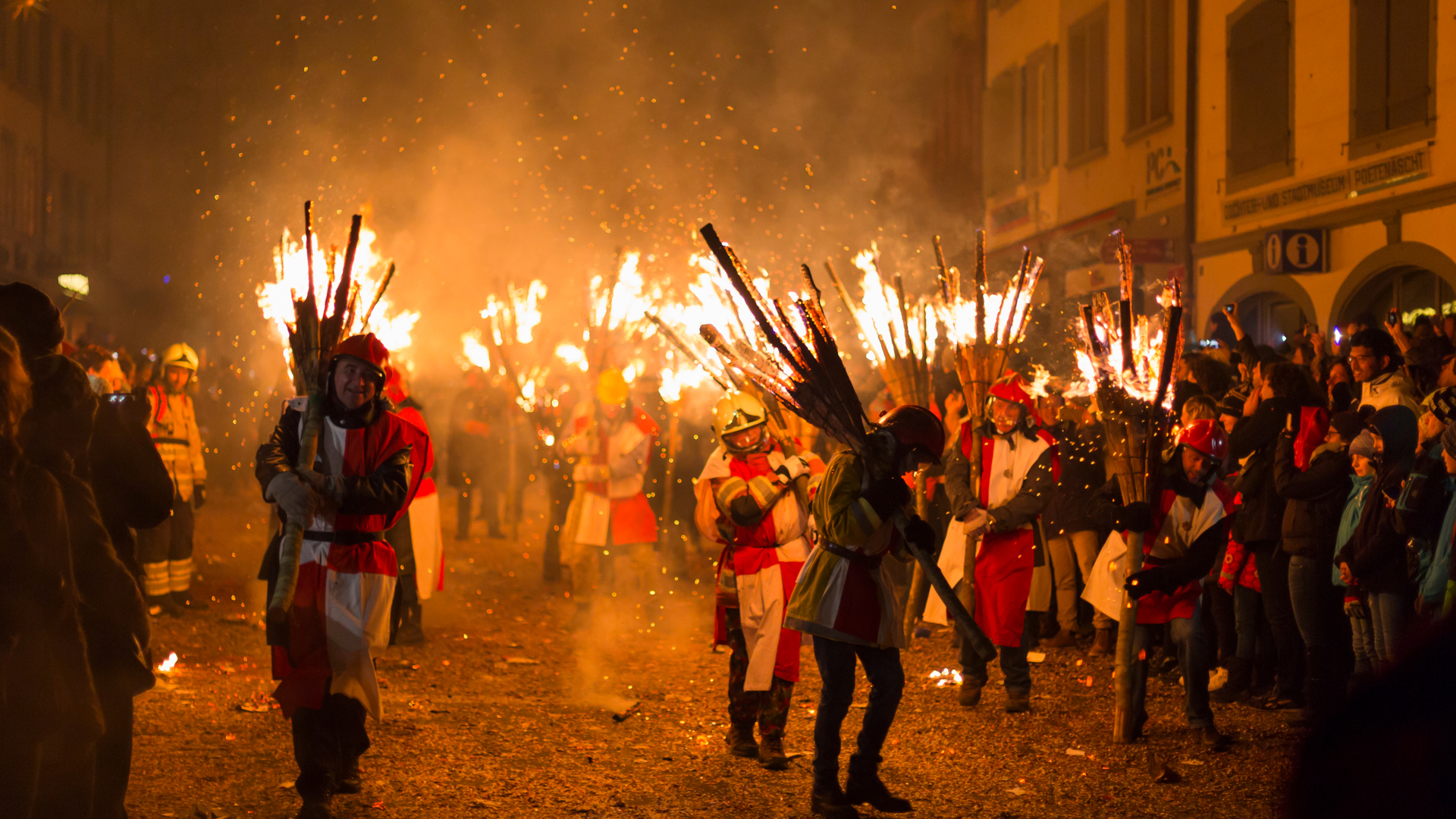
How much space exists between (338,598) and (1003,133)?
21108mm

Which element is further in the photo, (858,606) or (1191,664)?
(1191,664)

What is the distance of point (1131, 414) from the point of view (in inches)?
243

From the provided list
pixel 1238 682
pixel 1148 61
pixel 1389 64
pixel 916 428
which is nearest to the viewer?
pixel 916 428

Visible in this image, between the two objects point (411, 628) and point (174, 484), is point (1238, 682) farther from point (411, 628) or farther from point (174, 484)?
point (174, 484)

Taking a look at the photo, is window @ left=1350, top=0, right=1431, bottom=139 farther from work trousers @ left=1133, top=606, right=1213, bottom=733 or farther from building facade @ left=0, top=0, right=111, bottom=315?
building facade @ left=0, top=0, right=111, bottom=315

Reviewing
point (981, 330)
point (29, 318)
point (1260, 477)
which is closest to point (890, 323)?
point (981, 330)

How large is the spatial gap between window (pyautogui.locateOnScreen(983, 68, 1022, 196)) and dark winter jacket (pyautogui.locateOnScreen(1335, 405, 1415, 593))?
58.7 ft

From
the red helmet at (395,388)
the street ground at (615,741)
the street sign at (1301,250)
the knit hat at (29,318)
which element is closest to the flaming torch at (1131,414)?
the street ground at (615,741)

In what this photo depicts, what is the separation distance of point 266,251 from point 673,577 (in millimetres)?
12818

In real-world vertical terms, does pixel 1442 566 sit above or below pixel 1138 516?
below

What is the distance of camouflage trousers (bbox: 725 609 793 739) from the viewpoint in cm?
598

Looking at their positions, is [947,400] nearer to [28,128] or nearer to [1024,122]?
[1024,122]

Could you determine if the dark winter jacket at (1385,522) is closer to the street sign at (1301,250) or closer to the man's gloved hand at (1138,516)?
the man's gloved hand at (1138,516)

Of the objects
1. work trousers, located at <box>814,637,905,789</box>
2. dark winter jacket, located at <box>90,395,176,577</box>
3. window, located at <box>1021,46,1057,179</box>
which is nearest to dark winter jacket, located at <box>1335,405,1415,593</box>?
work trousers, located at <box>814,637,905,789</box>
